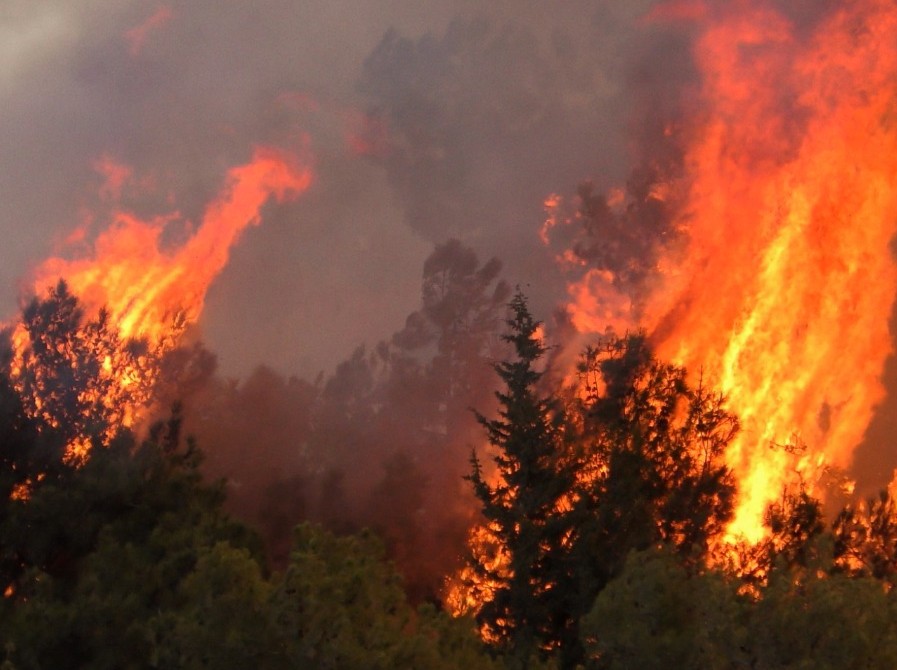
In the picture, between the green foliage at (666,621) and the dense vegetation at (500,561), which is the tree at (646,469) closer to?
the dense vegetation at (500,561)

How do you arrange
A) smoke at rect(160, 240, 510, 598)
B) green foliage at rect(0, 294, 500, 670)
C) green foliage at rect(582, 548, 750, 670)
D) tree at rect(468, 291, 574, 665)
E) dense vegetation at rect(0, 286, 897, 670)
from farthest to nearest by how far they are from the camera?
smoke at rect(160, 240, 510, 598) → tree at rect(468, 291, 574, 665) → green foliage at rect(582, 548, 750, 670) → dense vegetation at rect(0, 286, 897, 670) → green foliage at rect(0, 294, 500, 670)

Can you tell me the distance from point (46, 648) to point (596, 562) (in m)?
14.0

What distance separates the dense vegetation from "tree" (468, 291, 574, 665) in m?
0.07

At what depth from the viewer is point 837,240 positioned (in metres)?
38.5

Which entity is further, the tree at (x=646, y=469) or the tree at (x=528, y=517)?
the tree at (x=528, y=517)

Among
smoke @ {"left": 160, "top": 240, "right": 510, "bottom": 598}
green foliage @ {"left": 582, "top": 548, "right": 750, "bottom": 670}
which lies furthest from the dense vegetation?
smoke @ {"left": 160, "top": 240, "right": 510, "bottom": 598}

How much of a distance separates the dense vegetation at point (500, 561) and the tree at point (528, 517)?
0.21ft

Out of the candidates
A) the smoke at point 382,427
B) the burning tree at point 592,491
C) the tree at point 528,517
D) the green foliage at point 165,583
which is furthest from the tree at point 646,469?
the smoke at point 382,427

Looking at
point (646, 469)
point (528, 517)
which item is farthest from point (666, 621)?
point (528, 517)

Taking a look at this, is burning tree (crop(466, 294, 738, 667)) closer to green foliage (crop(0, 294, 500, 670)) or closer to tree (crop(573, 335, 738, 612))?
tree (crop(573, 335, 738, 612))

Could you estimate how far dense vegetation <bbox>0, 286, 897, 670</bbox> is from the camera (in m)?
12.8

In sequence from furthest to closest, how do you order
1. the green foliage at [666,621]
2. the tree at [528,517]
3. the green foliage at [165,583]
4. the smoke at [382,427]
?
the smoke at [382,427] → the tree at [528,517] → the green foliage at [666,621] → the green foliage at [165,583]

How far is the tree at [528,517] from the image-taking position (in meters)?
26.5

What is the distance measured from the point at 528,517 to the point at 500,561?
5.92m
